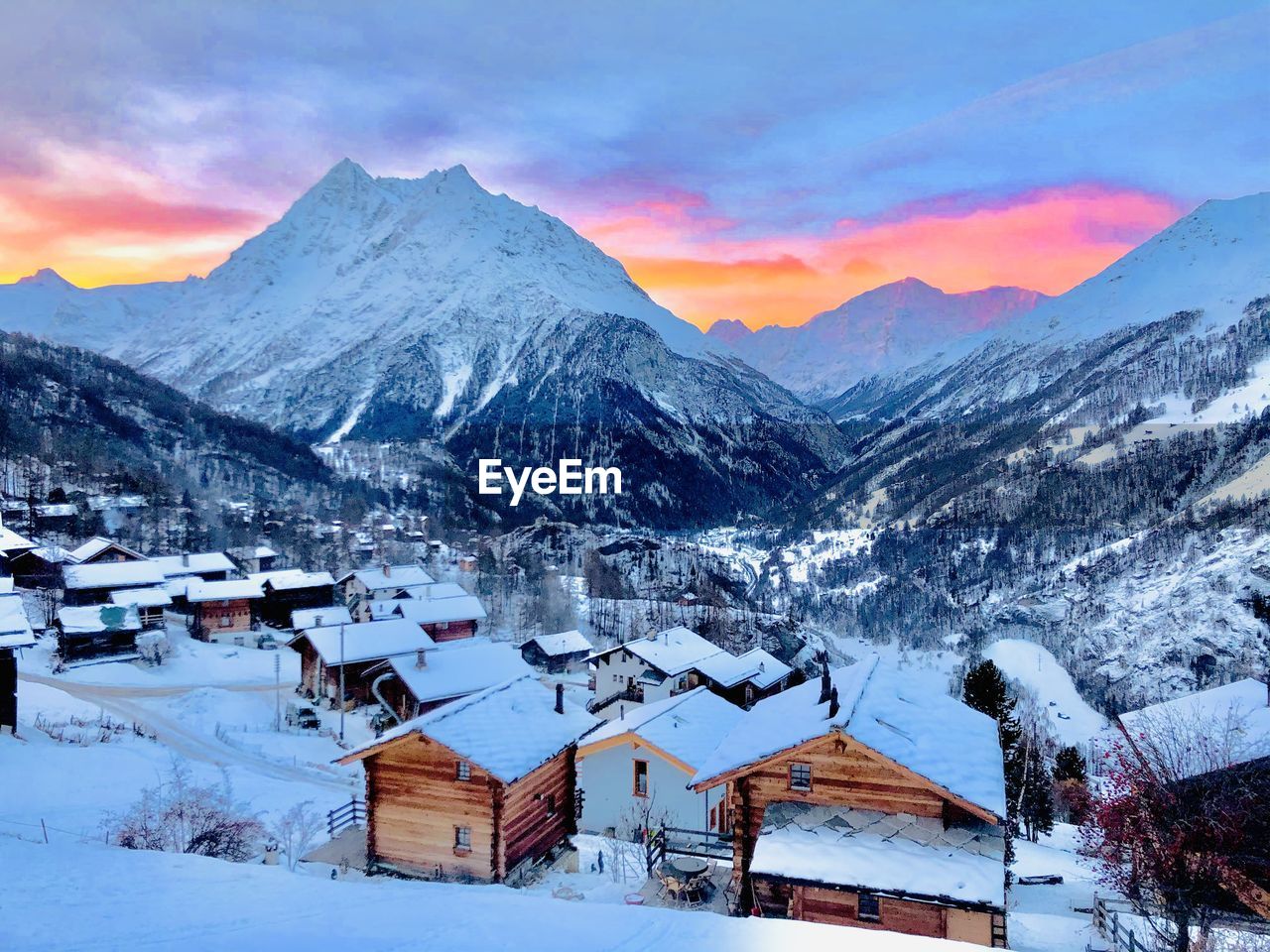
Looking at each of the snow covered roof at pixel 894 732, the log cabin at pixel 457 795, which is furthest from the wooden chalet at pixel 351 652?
the snow covered roof at pixel 894 732

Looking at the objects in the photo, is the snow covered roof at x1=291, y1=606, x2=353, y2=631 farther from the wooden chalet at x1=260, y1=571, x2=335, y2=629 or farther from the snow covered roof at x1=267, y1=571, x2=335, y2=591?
the snow covered roof at x1=267, y1=571, x2=335, y2=591

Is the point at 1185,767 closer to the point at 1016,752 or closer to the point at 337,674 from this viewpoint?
the point at 1016,752

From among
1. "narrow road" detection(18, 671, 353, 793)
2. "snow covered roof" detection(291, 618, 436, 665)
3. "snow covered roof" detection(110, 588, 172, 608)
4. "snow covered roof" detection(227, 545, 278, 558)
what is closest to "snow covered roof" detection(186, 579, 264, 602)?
"snow covered roof" detection(110, 588, 172, 608)

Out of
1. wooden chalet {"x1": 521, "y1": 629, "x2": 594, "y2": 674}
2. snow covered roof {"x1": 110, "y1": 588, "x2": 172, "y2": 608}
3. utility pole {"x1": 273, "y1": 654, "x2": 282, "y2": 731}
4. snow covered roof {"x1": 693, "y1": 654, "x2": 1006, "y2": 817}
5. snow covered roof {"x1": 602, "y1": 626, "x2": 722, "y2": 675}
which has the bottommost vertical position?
wooden chalet {"x1": 521, "y1": 629, "x2": 594, "y2": 674}

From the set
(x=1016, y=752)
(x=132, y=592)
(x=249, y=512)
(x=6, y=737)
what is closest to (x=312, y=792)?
(x=6, y=737)

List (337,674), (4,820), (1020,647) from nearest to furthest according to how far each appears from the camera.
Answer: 1. (4,820)
2. (337,674)
3. (1020,647)
